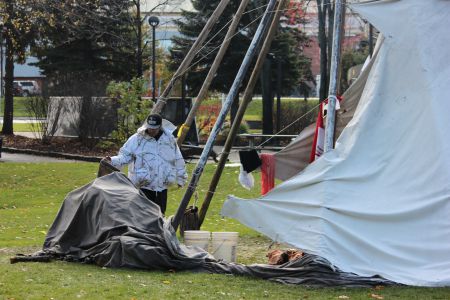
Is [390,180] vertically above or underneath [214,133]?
underneath

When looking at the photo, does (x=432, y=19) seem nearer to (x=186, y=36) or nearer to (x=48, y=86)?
(x=48, y=86)

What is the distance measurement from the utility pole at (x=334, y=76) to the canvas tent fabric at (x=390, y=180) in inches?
9.0

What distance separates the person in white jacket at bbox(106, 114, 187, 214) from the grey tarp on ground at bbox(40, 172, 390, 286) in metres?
0.41

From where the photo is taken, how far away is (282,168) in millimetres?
11062

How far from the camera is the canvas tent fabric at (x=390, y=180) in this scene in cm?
830

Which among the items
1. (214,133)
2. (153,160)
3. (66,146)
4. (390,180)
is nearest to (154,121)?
(153,160)

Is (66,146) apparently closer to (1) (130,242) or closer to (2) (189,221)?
(2) (189,221)

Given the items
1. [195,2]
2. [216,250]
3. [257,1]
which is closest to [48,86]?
[257,1]

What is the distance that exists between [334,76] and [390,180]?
1.42 m

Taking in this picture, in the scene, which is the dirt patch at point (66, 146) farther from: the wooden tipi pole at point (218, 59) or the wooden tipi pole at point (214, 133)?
the wooden tipi pole at point (214, 133)

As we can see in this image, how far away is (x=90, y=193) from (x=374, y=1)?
3917 millimetres

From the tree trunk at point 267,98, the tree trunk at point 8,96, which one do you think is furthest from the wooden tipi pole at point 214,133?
the tree trunk at point 8,96

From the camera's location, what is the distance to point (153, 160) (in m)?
10.3

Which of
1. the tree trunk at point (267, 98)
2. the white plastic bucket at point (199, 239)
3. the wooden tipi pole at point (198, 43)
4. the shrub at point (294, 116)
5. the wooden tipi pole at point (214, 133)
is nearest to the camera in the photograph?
the white plastic bucket at point (199, 239)
